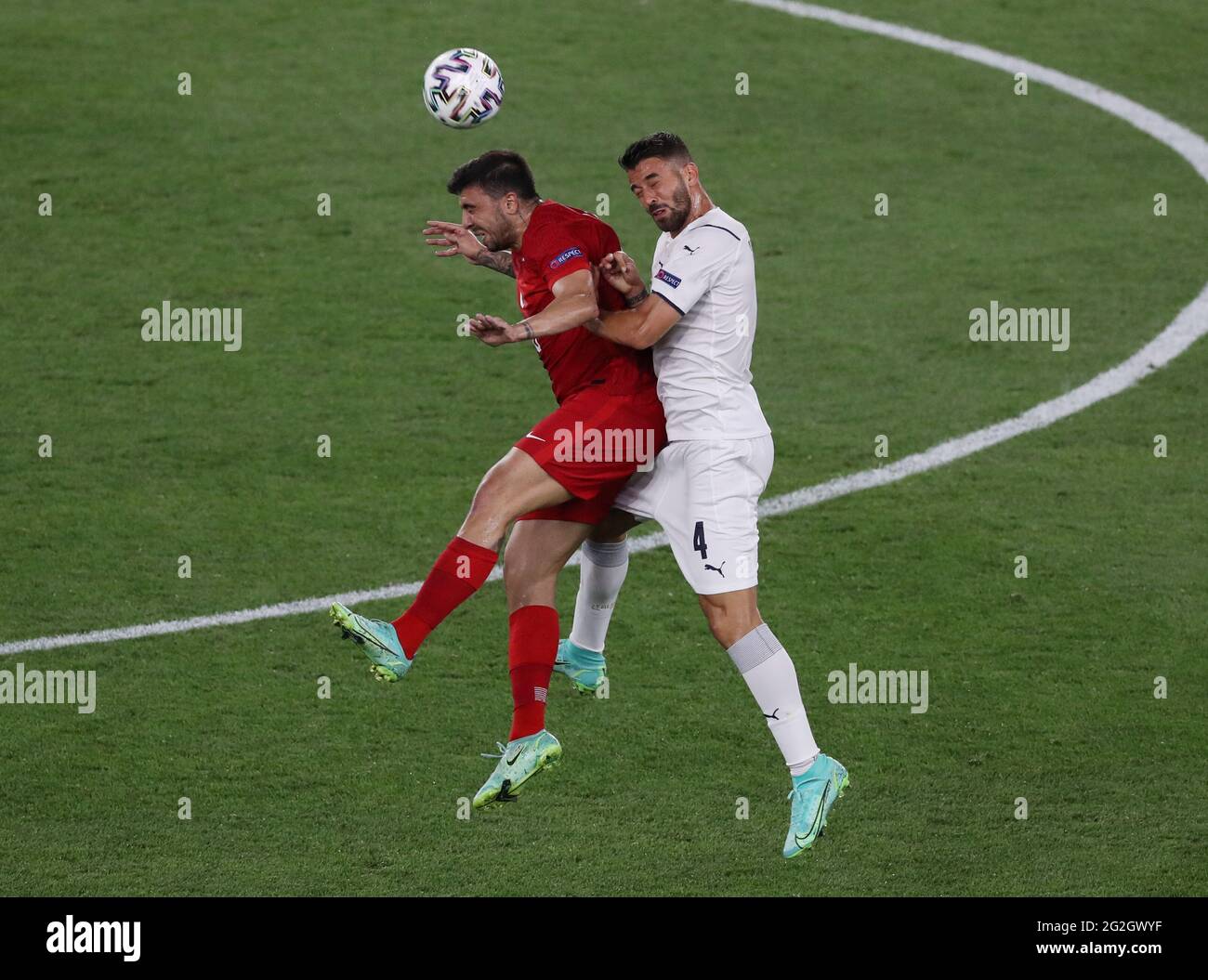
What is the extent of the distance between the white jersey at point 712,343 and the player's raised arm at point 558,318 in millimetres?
392

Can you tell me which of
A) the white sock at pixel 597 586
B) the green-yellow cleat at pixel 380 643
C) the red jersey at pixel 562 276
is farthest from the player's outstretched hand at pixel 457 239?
the green-yellow cleat at pixel 380 643

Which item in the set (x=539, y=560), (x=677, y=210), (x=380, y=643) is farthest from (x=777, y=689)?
(x=677, y=210)

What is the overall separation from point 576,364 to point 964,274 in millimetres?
7598

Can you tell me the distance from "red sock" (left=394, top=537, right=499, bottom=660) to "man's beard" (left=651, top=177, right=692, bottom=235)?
4.99ft

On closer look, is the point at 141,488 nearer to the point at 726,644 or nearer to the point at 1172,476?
the point at 726,644

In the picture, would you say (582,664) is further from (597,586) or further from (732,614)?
(732,614)

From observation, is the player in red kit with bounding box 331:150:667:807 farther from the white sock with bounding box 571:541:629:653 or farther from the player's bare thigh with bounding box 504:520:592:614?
the white sock with bounding box 571:541:629:653

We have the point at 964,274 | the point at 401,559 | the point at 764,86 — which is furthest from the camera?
the point at 764,86

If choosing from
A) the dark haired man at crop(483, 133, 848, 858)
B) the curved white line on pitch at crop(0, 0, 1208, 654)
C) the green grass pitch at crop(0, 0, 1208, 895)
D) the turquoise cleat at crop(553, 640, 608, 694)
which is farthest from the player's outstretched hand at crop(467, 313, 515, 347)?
the curved white line on pitch at crop(0, 0, 1208, 654)

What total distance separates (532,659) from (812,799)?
49.8 inches

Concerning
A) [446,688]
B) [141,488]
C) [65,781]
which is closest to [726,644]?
[446,688]

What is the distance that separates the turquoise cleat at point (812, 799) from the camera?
762 centimetres

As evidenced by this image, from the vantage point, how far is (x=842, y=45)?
19.0m

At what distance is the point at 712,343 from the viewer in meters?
7.82
